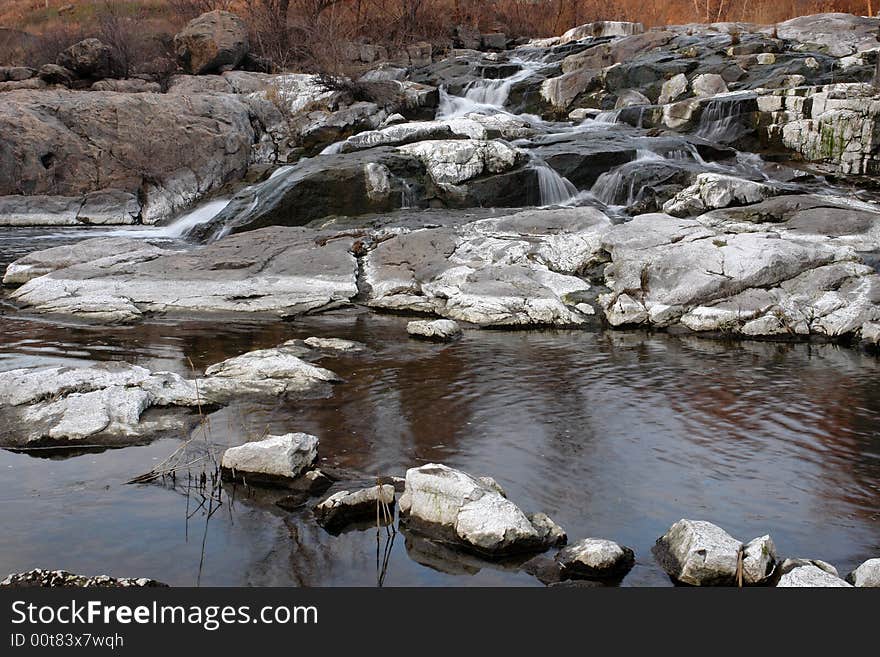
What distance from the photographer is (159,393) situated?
220 inches

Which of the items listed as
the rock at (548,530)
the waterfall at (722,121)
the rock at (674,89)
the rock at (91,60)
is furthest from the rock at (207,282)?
the rock at (91,60)

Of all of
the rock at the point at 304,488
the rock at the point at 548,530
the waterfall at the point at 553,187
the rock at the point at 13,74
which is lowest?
the rock at the point at 304,488

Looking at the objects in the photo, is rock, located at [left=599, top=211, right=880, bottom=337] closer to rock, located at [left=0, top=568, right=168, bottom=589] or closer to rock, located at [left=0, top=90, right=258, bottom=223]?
rock, located at [left=0, top=568, right=168, bottom=589]

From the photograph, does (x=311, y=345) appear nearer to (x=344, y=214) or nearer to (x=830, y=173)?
(x=344, y=214)

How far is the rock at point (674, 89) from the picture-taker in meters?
17.8

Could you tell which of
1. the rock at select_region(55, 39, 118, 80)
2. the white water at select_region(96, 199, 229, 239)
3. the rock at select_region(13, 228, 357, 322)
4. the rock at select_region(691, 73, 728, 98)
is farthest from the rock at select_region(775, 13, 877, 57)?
the rock at select_region(55, 39, 118, 80)

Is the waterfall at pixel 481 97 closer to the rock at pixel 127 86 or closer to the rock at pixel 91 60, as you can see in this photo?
the rock at pixel 127 86

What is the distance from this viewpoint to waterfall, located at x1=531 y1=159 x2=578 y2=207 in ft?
40.8

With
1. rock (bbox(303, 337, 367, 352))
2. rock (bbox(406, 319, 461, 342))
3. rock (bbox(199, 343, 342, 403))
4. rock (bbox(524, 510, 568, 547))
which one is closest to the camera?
rock (bbox(524, 510, 568, 547))

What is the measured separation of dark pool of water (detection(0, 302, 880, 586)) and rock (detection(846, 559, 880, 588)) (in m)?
0.31

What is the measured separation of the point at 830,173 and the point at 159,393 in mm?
12044

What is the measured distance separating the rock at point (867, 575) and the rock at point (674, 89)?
1593cm

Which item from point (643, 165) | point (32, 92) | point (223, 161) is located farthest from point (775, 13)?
point (32, 92)

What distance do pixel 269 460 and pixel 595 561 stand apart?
198 cm
